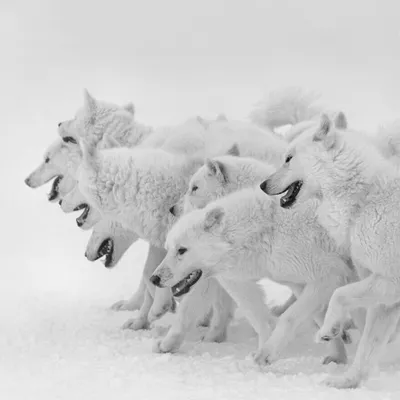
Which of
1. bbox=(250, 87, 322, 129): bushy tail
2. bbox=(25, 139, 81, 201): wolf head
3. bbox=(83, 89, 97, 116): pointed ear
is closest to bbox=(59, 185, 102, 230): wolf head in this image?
bbox=(25, 139, 81, 201): wolf head

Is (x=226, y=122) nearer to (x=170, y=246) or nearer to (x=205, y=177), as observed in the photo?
(x=205, y=177)

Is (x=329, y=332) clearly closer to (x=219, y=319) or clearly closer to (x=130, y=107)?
(x=219, y=319)

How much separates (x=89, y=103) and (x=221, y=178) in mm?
2667

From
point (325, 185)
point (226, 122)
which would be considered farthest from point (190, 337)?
point (325, 185)

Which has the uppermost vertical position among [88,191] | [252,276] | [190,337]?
[88,191]

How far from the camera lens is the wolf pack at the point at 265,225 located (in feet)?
20.3

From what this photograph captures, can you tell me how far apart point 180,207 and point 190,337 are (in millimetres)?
1510

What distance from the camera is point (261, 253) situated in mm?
6887

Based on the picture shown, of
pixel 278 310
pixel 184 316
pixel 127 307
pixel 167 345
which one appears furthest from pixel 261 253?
pixel 127 307

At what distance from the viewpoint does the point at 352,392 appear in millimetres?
5918

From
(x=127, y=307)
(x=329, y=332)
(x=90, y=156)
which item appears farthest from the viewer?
(x=127, y=307)

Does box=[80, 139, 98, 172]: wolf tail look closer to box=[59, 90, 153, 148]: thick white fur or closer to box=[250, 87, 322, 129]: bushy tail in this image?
box=[59, 90, 153, 148]: thick white fur

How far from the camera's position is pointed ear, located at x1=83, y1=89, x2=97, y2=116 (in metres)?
9.62

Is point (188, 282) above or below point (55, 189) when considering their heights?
below
